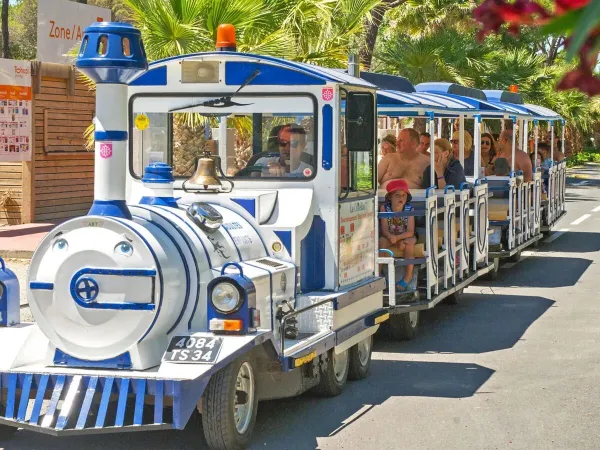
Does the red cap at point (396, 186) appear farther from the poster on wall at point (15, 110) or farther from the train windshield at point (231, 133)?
the poster on wall at point (15, 110)

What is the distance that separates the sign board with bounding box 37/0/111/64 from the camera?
68.3 ft

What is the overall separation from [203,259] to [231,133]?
1.98 metres

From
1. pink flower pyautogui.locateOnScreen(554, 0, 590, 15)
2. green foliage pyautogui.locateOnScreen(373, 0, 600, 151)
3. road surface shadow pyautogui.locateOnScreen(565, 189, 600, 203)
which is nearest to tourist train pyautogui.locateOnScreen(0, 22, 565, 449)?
pink flower pyautogui.locateOnScreen(554, 0, 590, 15)

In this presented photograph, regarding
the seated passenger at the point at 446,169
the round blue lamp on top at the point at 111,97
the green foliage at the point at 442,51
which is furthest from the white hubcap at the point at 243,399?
the green foliage at the point at 442,51

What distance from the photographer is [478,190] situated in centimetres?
1284

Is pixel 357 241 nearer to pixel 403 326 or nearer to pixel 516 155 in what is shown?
pixel 403 326

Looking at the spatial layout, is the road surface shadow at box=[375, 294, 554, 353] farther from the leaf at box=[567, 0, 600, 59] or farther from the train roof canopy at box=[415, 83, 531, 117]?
the leaf at box=[567, 0, 600, 59]

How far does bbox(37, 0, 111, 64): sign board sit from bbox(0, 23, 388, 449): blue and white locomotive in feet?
45.0

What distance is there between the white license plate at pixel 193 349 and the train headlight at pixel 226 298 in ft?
0.55

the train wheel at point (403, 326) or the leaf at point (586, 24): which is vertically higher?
the leaf at point (586, 24)

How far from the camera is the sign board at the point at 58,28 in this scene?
20828 mm

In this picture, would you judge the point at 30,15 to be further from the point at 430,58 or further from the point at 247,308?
the point at 247,308

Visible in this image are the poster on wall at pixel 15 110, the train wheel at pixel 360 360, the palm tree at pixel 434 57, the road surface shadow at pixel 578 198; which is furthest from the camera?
the road surface shadow at pixel 578 198

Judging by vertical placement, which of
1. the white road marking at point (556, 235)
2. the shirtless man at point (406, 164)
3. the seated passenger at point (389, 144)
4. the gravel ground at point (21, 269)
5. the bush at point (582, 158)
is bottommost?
the gravel ground at point (21, 269)
